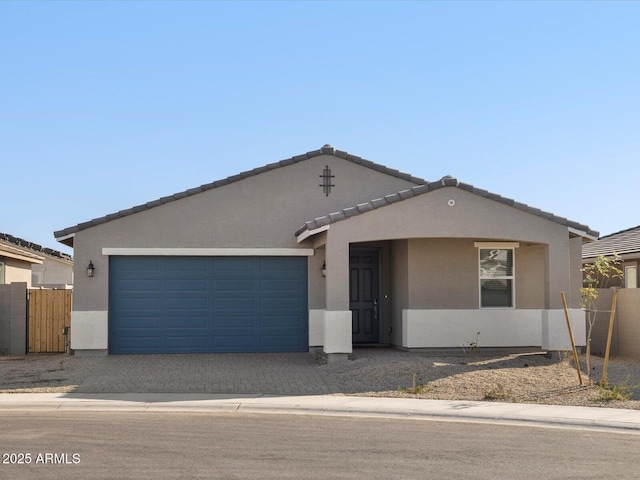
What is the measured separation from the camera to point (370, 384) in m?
16.0

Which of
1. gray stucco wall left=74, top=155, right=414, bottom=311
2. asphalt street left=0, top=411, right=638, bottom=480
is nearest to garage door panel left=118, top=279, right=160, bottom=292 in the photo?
gray stucco wall left=74, top=155, right=414, bottom=311

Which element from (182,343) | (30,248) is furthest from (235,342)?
(30,248)

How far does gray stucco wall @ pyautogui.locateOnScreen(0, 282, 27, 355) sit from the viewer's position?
22609 millimetres

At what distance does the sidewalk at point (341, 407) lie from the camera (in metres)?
12.7

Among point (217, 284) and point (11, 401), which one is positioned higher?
point (217, 284)

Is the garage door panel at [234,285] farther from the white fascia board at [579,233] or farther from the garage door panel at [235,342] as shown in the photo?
the white fascia board at [579,233]

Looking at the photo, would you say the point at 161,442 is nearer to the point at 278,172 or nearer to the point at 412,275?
the point at 412,275

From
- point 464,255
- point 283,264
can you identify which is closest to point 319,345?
point 283,264

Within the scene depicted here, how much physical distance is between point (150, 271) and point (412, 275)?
6622 mm

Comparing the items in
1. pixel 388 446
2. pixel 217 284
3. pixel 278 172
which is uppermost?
pixel 278 172

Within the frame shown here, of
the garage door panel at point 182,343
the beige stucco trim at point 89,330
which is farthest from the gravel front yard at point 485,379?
the beige stucco trim at point 89,330

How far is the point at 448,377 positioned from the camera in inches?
645

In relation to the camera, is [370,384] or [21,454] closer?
[21,454]

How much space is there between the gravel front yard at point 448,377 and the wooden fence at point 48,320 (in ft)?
7.64
